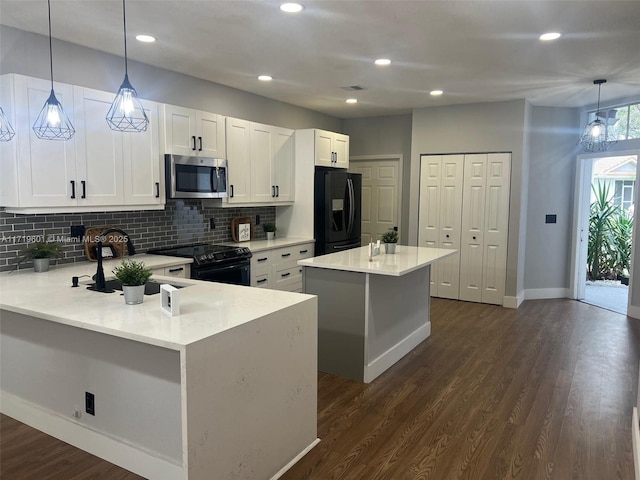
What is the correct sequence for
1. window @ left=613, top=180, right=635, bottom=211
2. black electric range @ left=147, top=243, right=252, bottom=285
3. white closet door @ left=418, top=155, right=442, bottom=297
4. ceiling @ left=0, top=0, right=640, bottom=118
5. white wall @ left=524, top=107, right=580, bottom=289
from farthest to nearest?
window @ left=613, top=180, right=635, bottom=211, white closet door @ left=418, top=155, right=442, bottom=297, white wall @ left=524, top=107, right=580, bottom=289, black electric range @ left=147, top=243, right=252, bottom=285, ceiling @ left=0, top=0, right=640, bottom=118

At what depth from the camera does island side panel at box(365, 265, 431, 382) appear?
3660 millimetres

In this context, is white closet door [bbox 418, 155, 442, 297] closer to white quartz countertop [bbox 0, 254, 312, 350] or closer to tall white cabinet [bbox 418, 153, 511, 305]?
tall white cabinet [bbox 418, 153, 511, 305]

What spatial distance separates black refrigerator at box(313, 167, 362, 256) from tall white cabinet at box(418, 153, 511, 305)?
1197mm

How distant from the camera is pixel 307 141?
577cm

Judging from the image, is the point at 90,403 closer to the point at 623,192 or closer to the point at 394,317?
the point at 394,317

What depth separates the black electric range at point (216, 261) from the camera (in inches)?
163

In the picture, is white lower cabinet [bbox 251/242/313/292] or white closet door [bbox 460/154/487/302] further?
white closet door [bbox 460/154/487/302]

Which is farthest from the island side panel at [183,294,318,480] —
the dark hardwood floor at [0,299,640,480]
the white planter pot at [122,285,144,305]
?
the white planter pot at [122,285,144,305]

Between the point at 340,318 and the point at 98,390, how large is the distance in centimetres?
182

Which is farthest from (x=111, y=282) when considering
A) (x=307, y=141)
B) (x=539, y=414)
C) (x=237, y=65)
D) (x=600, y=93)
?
(x=600, y=93)

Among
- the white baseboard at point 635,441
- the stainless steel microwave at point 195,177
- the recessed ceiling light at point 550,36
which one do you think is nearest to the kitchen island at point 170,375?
the stainless steel microwave at point 195,177

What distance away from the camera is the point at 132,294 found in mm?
2359

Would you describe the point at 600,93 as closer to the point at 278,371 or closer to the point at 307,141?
the point at 307,141

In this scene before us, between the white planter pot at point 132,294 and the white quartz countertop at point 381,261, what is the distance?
5.21 feet
